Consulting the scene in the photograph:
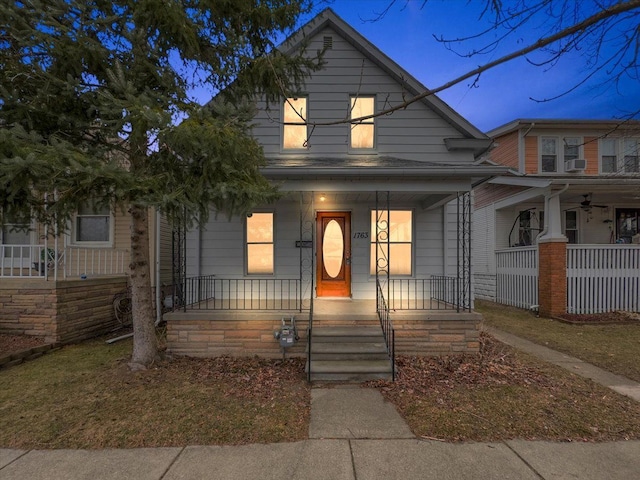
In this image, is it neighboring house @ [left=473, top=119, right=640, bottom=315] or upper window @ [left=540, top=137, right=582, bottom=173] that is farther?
upper window @ [left=540, top=137, right=582, bottom=173]

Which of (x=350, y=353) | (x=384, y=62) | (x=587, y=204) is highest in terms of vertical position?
(x=384, y=62)

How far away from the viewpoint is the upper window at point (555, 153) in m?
13.3

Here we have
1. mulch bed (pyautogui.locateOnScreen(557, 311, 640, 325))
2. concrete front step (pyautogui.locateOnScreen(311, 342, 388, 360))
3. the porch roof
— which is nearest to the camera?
concrete front step (pyautogui.locateOnScreen(311, 342, 388, 360))

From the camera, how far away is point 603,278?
952cm

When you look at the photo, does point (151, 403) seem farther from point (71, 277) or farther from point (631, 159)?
point (631, 159)

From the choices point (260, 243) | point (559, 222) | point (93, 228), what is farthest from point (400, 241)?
point (93, 228)

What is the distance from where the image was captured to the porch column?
9.38 metres

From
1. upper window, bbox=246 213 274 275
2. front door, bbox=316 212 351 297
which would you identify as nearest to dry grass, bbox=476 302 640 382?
front door, bbox=316 212 351 297

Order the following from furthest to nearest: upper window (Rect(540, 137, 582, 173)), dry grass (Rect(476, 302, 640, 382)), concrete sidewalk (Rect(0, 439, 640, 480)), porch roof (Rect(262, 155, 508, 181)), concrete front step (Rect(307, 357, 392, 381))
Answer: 1. upper window (Rect(540, 137, 582, 173))
2. porch roof (Rect(262, 155, 508, 181))
3. dry grass (Rect(476, 302, 640, 382))
4. concrete front step (Rect(307, 357, 392, 381))
5. concrete sidewalk (Rect(0, 439, 640, 480))

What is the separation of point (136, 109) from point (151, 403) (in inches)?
136

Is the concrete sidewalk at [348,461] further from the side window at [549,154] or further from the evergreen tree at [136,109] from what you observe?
the side window at [549,154]

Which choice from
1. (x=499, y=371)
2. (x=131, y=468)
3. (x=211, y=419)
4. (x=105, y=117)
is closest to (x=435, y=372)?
(x=499, y=371)

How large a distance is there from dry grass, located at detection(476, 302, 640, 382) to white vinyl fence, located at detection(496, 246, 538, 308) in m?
0.84

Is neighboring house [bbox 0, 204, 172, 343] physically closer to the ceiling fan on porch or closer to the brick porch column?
the brick porch column
